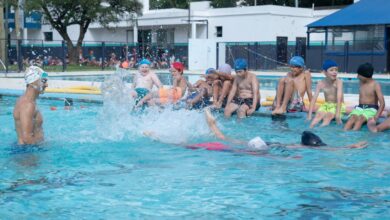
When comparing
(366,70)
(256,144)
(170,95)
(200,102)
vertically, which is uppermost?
(366,70)

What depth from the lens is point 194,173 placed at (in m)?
5.97

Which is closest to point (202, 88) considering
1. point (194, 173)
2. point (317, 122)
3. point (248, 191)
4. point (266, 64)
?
point (317, 122)

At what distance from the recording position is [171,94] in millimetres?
10594

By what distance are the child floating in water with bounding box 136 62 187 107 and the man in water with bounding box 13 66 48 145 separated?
4.10 metres

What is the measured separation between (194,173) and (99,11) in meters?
28.4

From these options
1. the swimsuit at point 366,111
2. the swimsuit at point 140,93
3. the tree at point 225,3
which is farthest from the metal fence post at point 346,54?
the tree at point 225,3

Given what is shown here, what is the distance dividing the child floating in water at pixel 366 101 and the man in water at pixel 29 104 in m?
4.92

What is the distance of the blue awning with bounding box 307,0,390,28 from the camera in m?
25.2

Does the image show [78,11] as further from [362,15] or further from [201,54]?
[362,15]

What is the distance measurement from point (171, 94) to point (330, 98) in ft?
10.3

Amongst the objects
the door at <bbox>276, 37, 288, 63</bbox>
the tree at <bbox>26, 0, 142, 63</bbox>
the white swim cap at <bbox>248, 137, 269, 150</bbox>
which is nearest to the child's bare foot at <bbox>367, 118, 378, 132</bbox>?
the white swim cap at <bbox>248, 137, 269, 150</bbox>

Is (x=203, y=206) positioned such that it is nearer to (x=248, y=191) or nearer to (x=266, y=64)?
(x=248, y=191)

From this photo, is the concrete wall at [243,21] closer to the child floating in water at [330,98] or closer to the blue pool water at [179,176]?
the child floating in water at [330,98]

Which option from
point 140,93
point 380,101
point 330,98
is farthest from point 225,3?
point 380,101
